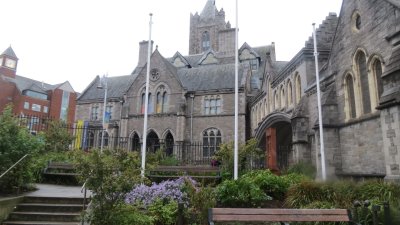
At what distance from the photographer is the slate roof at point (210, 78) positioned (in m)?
35.8

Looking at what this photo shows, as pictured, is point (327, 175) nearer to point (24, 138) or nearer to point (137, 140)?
point (24, 138)

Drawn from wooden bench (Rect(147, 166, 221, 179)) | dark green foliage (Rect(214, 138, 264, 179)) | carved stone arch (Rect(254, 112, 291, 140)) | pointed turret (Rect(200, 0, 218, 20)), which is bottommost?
wooden bench (Rect(147, 166, 221, 179))

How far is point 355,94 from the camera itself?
1410 centimetres

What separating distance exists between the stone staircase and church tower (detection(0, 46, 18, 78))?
68.8 meters

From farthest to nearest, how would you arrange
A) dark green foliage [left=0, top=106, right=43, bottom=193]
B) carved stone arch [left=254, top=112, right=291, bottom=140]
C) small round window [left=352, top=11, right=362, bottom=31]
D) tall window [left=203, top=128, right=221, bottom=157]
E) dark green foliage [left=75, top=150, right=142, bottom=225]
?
tall window [left=203, top=128, right=221, bottom=157] → carved stone arch [left=254, top=112, right=291, bottom=140] → small round window [left=352, top=11, right=362, bottom=31] → dark green foliage [left=0, top=106, right=43, bottom=193] → dark green foliage [left=75, top=150, right=142, bottom=225]

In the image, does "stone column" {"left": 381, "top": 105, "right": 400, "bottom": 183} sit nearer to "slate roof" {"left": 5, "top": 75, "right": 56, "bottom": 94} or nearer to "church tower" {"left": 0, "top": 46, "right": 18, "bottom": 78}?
"slate roof" {"left": 5, "top": 75, "right": 56, "bottom": 94}

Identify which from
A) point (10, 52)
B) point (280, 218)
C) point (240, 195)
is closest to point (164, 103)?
point (240, 195)

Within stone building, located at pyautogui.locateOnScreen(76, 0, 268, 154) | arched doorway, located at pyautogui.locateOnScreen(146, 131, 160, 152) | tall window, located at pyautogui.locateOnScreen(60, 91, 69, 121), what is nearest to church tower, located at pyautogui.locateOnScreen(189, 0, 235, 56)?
stone building, located at pyautogui.locateOnScreen(76, 0, 268, 154)

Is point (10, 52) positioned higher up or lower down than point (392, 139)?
higher up

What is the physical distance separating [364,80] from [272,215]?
10.0 metres

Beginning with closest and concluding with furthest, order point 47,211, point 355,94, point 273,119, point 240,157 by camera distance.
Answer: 1. point 47,211
2. point 355,94
3. point 240,157
4. point 273,119

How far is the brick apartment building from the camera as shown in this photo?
6474 cm

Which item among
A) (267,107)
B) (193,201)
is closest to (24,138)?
(193,201)

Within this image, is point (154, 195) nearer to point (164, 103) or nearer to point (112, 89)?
point (164, 103)
